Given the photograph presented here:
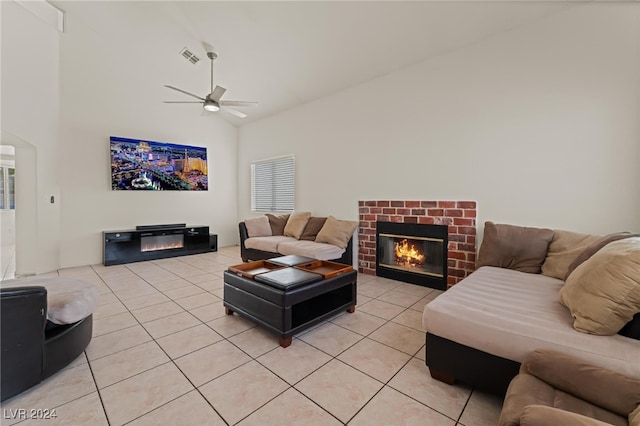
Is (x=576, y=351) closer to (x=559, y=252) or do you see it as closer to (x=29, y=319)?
(x=559, y=252)

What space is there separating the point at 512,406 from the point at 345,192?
367cm

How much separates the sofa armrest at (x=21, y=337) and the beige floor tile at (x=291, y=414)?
1.34 m

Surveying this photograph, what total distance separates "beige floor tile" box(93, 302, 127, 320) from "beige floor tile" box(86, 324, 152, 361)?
516mm

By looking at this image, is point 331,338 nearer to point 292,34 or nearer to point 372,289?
point 372,289

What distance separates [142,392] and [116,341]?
33.9 inches

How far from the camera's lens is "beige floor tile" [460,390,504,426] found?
4.61 feet

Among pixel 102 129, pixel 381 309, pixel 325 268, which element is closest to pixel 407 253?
pixel 381 309

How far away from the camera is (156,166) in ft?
18.0

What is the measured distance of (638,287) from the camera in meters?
1.22

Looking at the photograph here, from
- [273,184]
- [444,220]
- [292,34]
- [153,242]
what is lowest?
[153,242]

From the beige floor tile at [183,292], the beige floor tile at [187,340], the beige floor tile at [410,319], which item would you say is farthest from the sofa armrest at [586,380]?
the beige floor tile at [183,292]

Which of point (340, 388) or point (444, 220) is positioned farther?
point (444, 220)

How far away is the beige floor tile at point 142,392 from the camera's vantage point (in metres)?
1.46

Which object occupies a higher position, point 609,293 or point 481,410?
point 609,293
